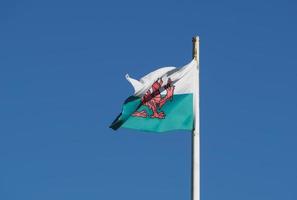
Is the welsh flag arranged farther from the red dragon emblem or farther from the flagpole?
the flagpole

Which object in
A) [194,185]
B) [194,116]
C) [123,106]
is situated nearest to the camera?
[194,185]

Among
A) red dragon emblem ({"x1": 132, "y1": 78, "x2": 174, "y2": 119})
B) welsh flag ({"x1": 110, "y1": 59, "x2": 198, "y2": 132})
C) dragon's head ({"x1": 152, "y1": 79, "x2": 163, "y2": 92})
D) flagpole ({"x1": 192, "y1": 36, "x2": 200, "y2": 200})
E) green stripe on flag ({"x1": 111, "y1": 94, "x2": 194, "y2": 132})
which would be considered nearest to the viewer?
flagpole ({"x1": 192, "y1": 36, "x2": 200, "y2": 200})

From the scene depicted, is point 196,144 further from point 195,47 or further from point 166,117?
point 195,47

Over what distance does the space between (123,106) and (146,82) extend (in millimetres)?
1295

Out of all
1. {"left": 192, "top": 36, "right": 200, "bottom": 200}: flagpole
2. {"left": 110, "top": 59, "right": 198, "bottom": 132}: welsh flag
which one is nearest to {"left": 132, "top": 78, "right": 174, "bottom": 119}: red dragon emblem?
{"left": 110, "top": 59, "right": 198, "bottom": 132}: welsh flag

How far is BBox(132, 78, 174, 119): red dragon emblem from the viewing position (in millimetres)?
24953

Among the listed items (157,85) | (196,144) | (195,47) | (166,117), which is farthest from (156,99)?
(196,144)


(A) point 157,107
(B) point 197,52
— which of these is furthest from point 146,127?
(B) point 197,52

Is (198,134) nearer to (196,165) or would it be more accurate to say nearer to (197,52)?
(196,165)

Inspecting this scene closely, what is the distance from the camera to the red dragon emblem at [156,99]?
81.9 feet

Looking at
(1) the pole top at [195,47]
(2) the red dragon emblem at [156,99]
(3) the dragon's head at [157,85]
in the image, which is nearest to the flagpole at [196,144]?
(1) the pole top at [195,47]

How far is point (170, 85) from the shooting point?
2545cm

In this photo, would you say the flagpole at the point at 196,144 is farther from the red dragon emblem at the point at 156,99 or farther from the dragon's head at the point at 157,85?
the dragon's head at the point at 157,85

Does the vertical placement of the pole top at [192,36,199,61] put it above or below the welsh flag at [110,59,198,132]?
Result: above
